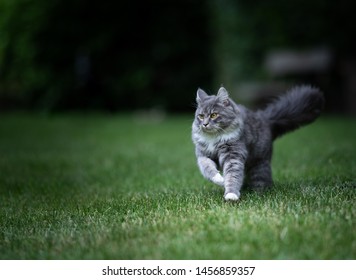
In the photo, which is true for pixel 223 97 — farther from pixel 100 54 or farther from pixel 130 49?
pixel 130 49

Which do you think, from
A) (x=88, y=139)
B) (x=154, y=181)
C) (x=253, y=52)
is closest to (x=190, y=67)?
(x=253, y=52)

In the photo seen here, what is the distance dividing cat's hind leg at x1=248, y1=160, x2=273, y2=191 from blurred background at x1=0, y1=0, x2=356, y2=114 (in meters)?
12.6

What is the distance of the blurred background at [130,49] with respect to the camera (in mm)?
18625

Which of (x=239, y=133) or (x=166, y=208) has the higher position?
(x=239, y=133)

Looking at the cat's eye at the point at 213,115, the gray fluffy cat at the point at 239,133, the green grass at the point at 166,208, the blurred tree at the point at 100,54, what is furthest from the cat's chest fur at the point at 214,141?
the blurred tree at the point at 100,54

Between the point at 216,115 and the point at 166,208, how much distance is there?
1.08 m

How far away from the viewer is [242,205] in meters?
4.30

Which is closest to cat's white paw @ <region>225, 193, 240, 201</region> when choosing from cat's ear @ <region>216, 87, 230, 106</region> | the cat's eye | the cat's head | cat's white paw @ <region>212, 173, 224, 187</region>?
cat's white paw @ <region>212, 173, 224, 187</region>

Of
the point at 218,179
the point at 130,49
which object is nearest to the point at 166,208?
the point at 218,179

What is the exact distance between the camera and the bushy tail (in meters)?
5.67

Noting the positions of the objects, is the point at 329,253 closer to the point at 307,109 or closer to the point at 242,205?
the point at 242,205

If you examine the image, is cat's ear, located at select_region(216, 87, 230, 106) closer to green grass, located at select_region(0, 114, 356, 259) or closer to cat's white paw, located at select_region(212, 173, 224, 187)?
cat's white paw, located at select_region(212, 173, 224, 187)

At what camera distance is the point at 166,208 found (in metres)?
4.45

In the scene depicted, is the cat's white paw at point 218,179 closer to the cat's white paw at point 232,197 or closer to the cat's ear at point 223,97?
the cat's white paw at point 232,197
